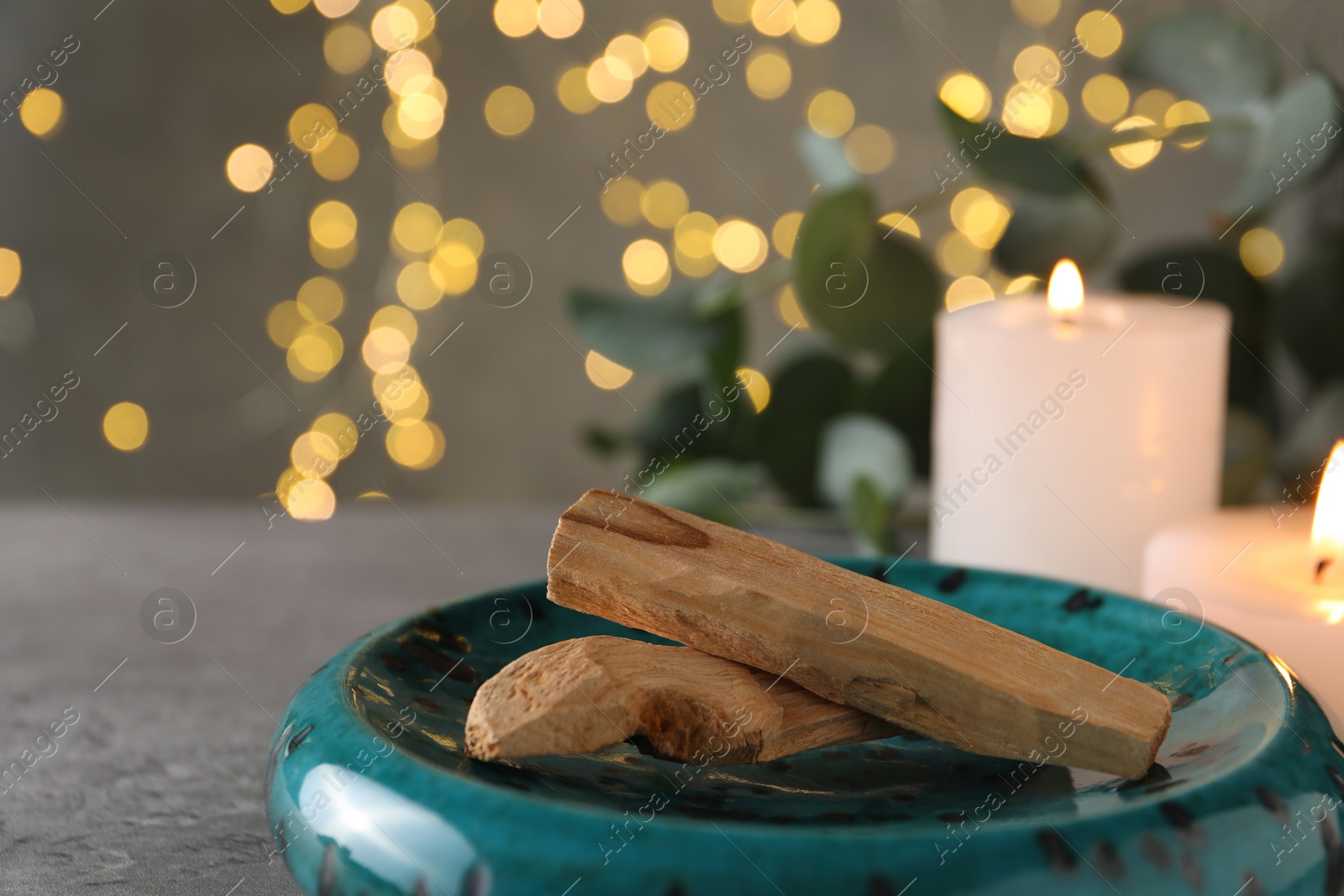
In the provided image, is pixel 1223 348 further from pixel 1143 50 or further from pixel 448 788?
pixel 448 788

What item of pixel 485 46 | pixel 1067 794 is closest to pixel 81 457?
pixel 485 46

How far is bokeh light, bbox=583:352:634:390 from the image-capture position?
867 millimetres

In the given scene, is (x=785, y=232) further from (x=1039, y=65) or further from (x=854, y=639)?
(x=854, y=639)

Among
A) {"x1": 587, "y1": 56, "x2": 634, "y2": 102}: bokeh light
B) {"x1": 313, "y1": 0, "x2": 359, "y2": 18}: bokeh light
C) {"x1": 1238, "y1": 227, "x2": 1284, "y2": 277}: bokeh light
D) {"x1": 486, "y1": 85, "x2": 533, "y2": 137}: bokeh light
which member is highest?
{"x1": 313, "y1": 0, "x2": 359, "y2": 18}: bokeh light

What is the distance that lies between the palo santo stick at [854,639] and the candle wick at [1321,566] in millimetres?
142

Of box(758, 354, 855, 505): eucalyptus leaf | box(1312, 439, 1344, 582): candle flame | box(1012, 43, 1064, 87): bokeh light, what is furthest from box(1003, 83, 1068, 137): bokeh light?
box(1312, 439, 1344, 582): candle flame

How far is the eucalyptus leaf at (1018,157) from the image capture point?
0.56m

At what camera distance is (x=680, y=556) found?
30cm

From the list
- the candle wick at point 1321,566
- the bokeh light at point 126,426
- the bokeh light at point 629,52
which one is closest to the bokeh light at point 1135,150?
the bokeh light at point 629,52

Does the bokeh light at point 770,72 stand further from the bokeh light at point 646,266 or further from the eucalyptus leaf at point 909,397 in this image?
the eucalyptus leaf at point 909,397

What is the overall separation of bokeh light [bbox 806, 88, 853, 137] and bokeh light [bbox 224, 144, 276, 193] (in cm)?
38

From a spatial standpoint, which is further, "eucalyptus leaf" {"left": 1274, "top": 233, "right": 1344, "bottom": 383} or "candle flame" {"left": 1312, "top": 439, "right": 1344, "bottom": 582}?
"eucalyptus leaf" {"left": 1274, "top": 233, "right": 1344, "bottom": 383}

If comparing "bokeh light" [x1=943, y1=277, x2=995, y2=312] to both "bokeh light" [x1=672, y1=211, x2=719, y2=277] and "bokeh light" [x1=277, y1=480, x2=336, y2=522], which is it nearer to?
"bokeh light" [x1=672, y1=211, x2=719, y2=277]

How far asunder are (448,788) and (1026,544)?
1.10 ft
